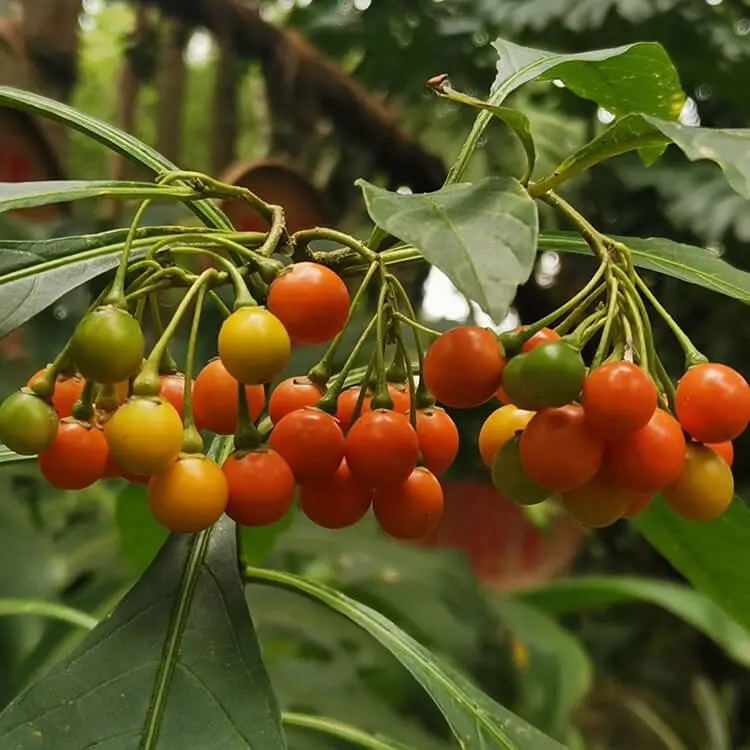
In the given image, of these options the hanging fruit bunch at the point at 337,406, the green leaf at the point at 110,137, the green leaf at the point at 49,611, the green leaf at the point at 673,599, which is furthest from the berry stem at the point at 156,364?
the green leaf at the point at 673,599

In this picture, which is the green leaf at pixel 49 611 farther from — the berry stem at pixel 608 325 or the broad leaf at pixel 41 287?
the berry stem at pixel 608 325

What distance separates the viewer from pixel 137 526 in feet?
2.48

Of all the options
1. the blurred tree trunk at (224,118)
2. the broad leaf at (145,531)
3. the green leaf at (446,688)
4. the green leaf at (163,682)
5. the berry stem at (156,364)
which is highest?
the berry stem at (156,364)

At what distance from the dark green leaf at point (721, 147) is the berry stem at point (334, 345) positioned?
0.13 m

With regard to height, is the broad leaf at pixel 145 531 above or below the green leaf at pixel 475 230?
below

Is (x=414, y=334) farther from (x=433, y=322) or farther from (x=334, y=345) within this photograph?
(x=433, y=322)

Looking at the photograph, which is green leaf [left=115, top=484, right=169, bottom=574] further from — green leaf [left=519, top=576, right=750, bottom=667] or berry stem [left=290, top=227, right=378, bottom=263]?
green leaf [left=519, top=576, right=750, bottom=667]

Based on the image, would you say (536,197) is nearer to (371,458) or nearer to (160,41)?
(371,458)

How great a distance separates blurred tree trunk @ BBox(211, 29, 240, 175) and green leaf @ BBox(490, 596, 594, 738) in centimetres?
128

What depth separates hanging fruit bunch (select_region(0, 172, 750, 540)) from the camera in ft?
1.14

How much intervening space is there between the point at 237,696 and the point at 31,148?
1.38 meters

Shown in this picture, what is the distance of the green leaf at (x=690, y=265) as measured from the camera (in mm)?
437

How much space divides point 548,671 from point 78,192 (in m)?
1.09

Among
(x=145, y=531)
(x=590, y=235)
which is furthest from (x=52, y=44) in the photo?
(x=590, y=235)
